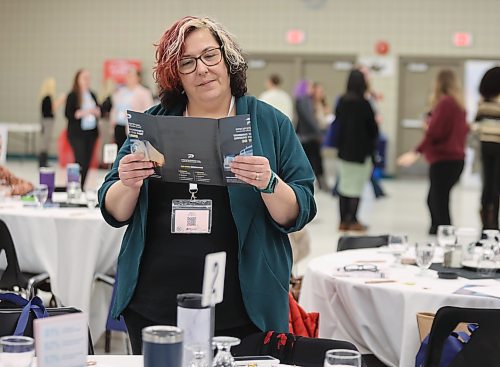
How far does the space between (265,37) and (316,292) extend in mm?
15212

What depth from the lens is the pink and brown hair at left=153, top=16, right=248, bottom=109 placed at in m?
3.13

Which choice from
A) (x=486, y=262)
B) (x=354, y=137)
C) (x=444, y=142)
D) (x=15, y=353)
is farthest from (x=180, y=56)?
(x=444, y=142)

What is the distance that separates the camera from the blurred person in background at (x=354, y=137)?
10219mm

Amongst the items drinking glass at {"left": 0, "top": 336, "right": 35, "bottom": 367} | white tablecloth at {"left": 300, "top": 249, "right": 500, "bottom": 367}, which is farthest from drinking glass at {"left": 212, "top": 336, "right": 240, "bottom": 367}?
white tablecloth at {"left": 300, "top": 249, "right": 500, "bottom": 367}

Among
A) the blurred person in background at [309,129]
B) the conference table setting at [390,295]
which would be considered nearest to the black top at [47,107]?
the blurred person in background at [309,129]

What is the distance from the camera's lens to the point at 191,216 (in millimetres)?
3033

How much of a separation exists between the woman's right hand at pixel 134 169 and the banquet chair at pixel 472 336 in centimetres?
112

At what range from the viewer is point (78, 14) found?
20172 millimetres

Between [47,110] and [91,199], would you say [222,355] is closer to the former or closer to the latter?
[91,199]

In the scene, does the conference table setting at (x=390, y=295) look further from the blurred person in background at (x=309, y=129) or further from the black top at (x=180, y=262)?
the blurred person in background at (x=309, y=129)

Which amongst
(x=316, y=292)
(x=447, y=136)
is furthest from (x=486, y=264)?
(x=447, y=136)

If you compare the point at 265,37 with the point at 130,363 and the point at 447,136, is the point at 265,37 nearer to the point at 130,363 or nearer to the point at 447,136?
the point at 447,136

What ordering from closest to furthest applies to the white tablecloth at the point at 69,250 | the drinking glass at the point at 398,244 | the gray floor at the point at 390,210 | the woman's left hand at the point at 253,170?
the woman's left hand at the point at 253,170 → the drinking glass at the point at 398,244 → the white tablecloth at the point at 69,250 → the gray floor at the point at 390,210

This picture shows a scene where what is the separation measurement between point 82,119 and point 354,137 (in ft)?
15.3
